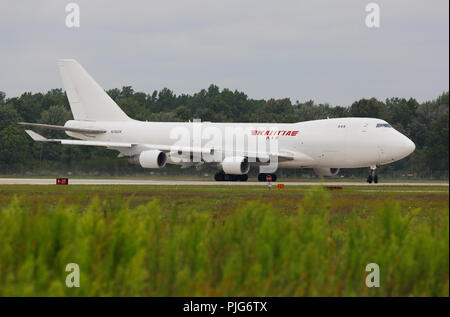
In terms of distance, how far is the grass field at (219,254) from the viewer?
13.8 m

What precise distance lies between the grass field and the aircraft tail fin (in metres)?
50.3

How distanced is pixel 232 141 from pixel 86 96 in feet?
48.4

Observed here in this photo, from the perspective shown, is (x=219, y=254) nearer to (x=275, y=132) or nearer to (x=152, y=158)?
(x=152, y=158)

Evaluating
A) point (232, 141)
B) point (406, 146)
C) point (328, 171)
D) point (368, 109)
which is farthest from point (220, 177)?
point (368, 109)

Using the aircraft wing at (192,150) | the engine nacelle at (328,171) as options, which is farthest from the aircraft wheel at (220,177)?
the engine nacelle at (328,171)

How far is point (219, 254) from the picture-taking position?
15.5 meters

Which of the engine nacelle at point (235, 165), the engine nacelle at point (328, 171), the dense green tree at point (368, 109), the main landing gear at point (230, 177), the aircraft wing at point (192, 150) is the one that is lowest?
the main landing gear at point (230, 177)

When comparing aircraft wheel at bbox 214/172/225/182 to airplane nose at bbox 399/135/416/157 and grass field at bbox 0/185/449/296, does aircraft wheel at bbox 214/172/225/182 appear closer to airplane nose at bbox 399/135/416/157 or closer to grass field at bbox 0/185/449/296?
airplane nose at bbox 399/135/416/157

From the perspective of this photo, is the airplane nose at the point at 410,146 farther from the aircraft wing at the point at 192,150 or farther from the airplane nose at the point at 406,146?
the aircraft wing at the point at 192,150

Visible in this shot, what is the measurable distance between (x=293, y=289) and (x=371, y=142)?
4148cm
